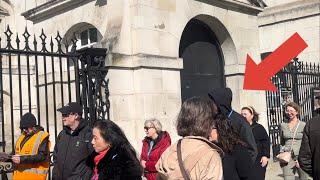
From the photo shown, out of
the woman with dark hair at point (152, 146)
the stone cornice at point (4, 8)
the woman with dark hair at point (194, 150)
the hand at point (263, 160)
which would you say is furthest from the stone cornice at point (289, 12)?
the woman with dark hair at point (194, 150)

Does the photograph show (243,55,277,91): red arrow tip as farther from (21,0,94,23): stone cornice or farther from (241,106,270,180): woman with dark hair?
(21,0,94,23): stone cornice

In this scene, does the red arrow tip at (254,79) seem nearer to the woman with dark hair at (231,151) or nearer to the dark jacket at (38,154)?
the dark jacket at (38,154)

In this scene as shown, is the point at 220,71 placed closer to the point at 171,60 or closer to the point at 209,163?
the point at 171,60

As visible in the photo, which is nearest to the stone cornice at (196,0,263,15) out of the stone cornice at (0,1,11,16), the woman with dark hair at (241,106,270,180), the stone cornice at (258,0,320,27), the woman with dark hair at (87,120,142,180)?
the woman with dark hair at (241,106,270,180)

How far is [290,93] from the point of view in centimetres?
1301

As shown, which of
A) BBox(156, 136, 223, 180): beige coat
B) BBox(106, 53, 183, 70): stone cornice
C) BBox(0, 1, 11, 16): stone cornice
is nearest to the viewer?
BBox(156, 136, 223, 180): beige coat

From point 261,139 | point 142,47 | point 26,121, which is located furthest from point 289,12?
point 26,121

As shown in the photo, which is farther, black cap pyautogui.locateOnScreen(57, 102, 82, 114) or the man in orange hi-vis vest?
the man in orange hi-vis vest

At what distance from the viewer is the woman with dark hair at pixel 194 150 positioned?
9.95ft

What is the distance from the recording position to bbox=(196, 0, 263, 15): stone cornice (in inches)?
402

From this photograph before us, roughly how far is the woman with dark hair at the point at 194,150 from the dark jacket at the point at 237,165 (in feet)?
1.00

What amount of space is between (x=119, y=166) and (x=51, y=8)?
7240 mm

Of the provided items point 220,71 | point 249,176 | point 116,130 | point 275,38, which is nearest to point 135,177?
point 116,130

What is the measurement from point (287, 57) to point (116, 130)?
36.7 ft
